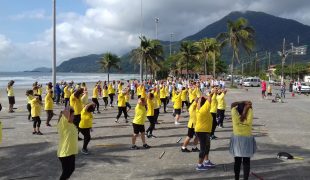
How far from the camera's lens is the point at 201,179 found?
26.7 ft

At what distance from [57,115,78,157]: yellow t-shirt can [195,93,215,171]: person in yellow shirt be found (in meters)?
3.18

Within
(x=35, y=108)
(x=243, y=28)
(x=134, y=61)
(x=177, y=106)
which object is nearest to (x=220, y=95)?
(x=177, y=106)

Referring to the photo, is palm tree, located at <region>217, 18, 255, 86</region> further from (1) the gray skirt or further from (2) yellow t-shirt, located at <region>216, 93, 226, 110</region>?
(1) the gray skirt

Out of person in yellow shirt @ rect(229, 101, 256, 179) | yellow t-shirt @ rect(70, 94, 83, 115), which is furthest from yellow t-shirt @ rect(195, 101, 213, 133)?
yellow t-shirt @ rect(70, 94, 83, 115)

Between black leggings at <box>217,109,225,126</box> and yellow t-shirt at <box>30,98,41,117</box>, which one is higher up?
yellow t-shirt at <box>30,98,41,117</box>

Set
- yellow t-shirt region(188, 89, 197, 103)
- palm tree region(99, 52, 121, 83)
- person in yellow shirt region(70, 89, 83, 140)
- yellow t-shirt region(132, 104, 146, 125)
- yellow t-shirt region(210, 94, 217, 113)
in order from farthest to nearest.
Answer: palm tree region(99, 52, 121, 83)
yellow t-shirt region(188, 89, 197, 103)
yellow t-shirt region(210, 94, 217, 113)
person in yellow shirt region(70, 89, 83, 140)
yellow t-shirt region(132, 104, 146, 125)

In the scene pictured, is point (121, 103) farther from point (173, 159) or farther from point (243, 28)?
point (243, 28)

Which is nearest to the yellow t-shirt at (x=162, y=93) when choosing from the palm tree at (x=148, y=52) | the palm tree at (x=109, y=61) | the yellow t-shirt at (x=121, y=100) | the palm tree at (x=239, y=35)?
the yellow t-shirt at (x=121, y=100)

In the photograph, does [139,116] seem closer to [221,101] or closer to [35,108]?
[35,108]

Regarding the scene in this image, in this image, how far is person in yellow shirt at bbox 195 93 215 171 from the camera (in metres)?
8.95

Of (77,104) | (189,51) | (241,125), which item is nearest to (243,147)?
(241,125)

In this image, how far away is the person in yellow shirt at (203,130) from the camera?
352 inches

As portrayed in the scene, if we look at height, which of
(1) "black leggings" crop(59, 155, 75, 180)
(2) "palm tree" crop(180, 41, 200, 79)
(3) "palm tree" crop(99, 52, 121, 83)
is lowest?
(1) "black leggings" crop(59, 155, 75, 180)

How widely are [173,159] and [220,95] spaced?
5720mm
